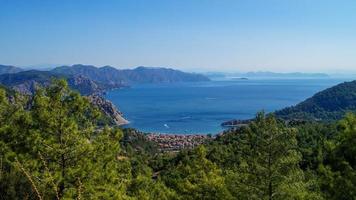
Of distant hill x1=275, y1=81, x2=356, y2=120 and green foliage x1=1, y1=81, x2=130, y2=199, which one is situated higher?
green foliage x1=1, y1=81, x2=130, y2=199

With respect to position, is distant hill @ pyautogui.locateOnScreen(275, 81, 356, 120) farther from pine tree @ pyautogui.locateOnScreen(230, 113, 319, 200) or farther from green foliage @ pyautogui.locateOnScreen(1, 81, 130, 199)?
green foliage @ pyautogui.locateOnScreen(1, 81, 130, 199)

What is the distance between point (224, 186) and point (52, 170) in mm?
6780

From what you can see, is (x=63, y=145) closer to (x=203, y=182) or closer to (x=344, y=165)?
(x=203, y=182)

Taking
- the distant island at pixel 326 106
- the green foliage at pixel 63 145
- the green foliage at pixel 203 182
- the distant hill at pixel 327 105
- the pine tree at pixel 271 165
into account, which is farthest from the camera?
the distant hill at pixel 327 105

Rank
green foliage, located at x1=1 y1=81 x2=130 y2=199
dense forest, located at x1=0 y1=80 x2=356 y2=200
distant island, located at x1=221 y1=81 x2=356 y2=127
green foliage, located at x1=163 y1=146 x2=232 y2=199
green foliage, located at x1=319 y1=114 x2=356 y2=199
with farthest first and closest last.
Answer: distant island, located at x1=221 y1=81 x2=356 y2=127 → green foliage, located at x1=163 y1=146 x2=232 y2=199 → green foliage, located at x1=319 y1=114 x2=356 y2=199 → dense forest, located at x1=0 y1=80 x2=356 y2=200 → green foliage, located at x1=1 y1=81 x2=130 y2=199

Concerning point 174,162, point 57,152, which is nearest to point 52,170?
point 57,152

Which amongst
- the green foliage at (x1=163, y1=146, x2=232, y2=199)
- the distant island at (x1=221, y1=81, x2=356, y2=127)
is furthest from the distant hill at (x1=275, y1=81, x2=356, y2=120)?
the green foliage at (x1=163, y1=146, x2=232, y2=199)

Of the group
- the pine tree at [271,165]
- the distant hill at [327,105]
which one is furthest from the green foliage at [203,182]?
the distant hill at [327,105]

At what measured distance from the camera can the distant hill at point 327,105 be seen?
147 metres

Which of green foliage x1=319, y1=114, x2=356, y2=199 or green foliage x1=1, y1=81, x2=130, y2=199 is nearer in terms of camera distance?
green foliage x1=1, y1=81, x2=130, y2=199

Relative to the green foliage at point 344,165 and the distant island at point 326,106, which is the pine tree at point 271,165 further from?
the distant island at point 326,106

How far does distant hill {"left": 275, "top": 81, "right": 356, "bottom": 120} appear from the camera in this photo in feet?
482

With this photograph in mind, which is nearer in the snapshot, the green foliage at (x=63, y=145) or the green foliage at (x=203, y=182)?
the green foliage at (x=63, y=145)

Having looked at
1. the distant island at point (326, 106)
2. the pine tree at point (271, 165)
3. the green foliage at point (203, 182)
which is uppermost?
the pine tree at point (271, 165)
